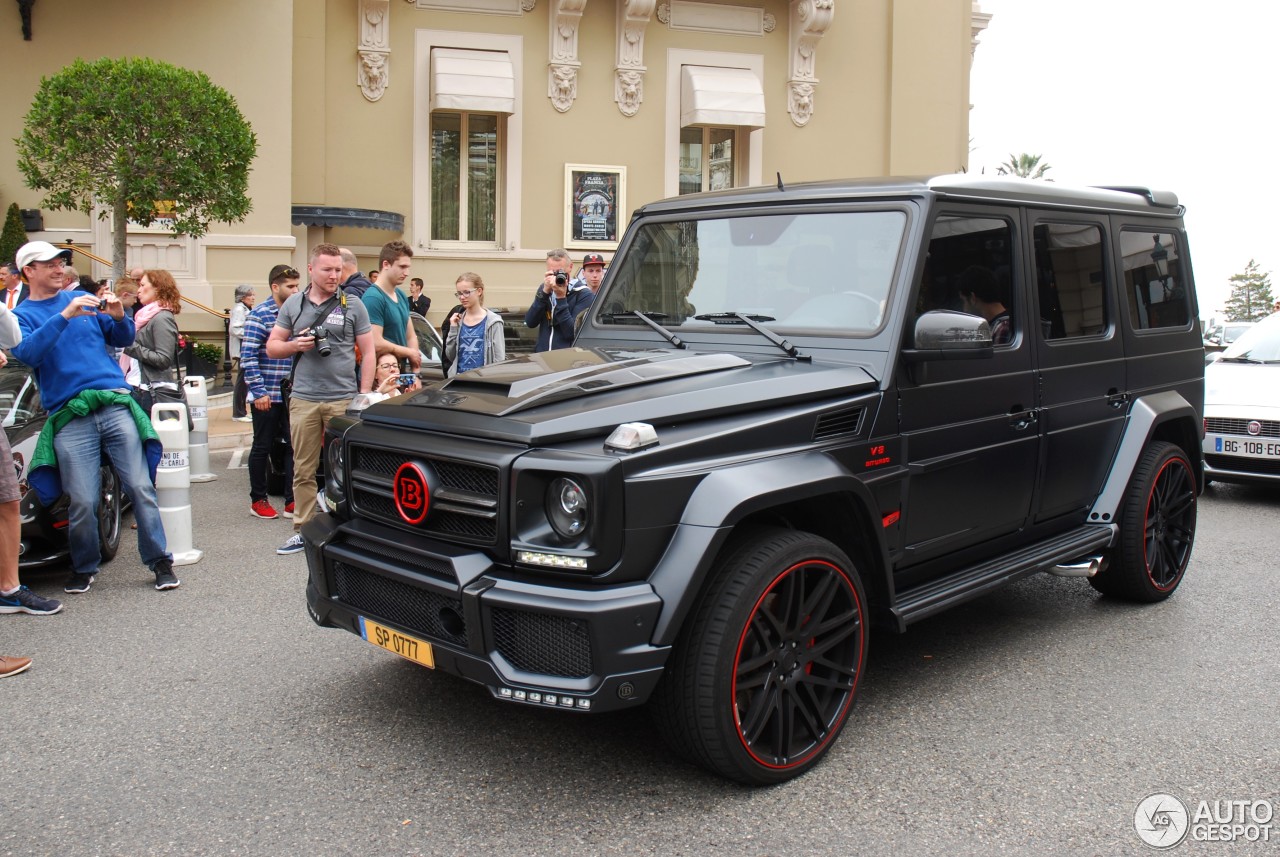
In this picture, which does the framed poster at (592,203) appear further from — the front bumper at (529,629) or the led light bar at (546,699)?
the led light bar at (546,699)

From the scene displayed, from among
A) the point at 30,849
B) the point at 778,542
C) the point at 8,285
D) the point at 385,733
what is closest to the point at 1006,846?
the point at 778,542

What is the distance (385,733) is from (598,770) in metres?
0.85

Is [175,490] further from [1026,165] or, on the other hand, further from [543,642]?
[1026,165]

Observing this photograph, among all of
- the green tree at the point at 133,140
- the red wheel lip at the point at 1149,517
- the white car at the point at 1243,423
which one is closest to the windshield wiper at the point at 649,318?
the red wheel lip at the point at 1149,517

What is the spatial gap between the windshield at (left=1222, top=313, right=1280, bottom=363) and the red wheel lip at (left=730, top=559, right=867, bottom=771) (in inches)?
304

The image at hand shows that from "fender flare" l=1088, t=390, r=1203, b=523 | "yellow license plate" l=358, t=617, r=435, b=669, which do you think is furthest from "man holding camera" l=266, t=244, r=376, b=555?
"fender flare" l=1088, t=390, r=1203, b=523

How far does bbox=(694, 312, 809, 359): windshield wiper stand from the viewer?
4.25m

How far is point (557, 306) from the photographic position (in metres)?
8.38

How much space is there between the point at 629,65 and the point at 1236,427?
1345 centimetres

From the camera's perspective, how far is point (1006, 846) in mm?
3287

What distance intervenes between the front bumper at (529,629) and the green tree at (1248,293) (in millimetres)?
37304

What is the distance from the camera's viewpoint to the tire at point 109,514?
673 centimetres

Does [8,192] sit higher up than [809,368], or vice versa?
[8,192]

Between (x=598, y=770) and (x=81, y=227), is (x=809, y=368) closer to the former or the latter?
(x=598, y=770)
